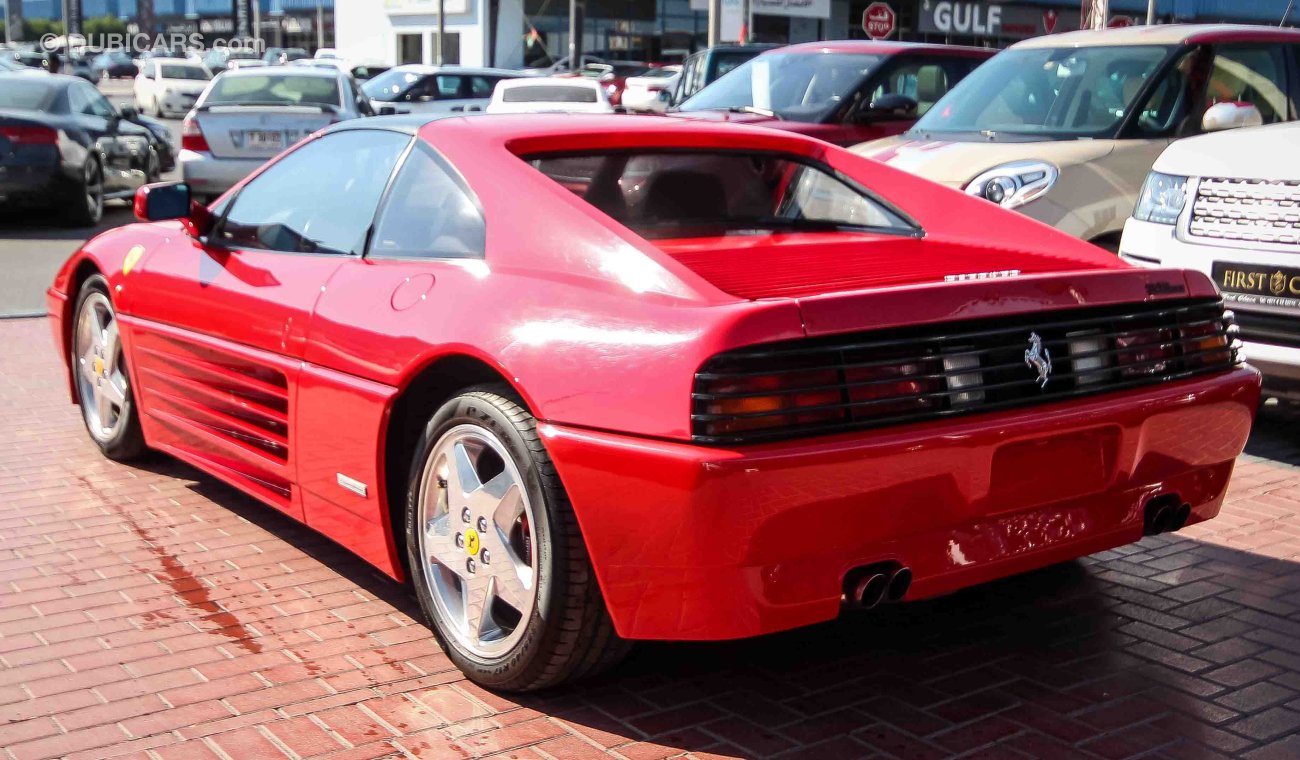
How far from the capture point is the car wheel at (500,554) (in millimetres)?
3326

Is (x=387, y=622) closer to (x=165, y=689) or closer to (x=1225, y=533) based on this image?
(x=165, y=689)

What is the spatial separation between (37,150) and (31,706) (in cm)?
1150

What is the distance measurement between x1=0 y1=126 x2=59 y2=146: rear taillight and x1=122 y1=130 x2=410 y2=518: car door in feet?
31.0

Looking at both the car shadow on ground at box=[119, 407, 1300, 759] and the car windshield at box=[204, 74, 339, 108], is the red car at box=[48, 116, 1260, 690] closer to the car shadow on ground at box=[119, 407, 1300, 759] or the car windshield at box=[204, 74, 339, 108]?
the car shadow on ground at box=[119, 407, 1300, 759]

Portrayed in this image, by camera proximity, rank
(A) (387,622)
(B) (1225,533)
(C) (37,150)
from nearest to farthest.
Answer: (A) (387,622), (B) (1225,533), (C) (37,150)

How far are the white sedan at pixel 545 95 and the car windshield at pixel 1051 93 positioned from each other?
13962 millimetres

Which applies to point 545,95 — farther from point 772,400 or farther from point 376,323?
point 772,400

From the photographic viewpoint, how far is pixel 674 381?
3.08 metres

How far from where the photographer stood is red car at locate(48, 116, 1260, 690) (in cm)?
310

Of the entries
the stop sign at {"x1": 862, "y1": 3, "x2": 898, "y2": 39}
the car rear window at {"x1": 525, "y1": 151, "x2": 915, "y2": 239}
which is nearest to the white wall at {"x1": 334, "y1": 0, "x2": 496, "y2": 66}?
the stop sign at {"x1": 862, "y1": 3, "x2": 898, "y2": 39}

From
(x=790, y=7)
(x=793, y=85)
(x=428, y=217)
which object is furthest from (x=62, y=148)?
(x=790, y=7)

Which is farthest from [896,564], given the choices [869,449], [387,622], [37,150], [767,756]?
[37,150]

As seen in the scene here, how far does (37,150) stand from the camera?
13820mm

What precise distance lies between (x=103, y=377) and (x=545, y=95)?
17.9 meters
